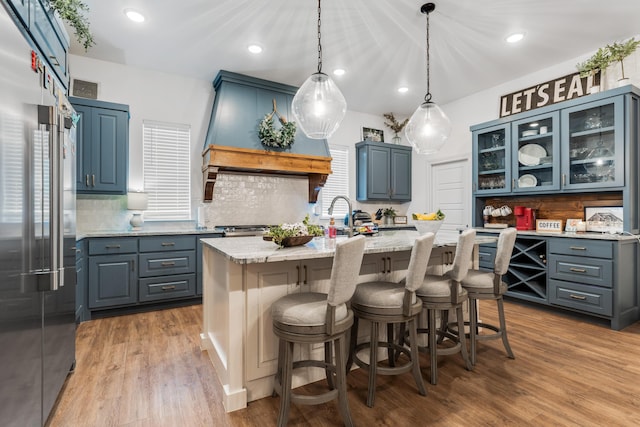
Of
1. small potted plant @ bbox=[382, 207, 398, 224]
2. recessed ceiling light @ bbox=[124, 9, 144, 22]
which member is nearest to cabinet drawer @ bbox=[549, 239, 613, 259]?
small potted plant @ bbox=[382, 207, 398, 224]

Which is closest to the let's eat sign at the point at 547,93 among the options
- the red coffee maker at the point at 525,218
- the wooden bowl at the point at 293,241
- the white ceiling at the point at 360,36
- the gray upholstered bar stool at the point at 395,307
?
the white ceiling at the point at 360,36

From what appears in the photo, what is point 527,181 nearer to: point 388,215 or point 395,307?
point 388,215

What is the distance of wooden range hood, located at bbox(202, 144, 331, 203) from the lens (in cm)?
420

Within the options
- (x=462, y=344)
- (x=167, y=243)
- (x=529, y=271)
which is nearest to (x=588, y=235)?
(x=529, y=271)

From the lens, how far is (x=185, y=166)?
4555 mm

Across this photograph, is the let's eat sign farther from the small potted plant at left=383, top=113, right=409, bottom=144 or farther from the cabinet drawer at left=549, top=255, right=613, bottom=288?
the cabinet drawer at left=549, top=255, right=613, bottom=288

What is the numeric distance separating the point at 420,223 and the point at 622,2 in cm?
290

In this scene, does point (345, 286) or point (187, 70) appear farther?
point (187, 70)

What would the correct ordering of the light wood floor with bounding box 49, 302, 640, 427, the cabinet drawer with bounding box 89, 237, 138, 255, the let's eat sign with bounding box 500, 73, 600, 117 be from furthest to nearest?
the let's eat sign with bounding box 500, 73, 600, 117 → the cabinet drawer with bounding box 89, 237, 138, 255 → the light wood floor with bounding box 49, 302, 640, 427

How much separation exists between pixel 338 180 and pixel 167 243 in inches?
127

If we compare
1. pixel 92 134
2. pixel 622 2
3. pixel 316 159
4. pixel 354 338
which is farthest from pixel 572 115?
pixel 92 134

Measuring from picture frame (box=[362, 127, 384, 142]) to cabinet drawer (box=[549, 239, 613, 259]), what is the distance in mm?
3549

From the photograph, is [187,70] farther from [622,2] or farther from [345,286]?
[622,2]

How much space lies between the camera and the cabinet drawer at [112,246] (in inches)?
138
